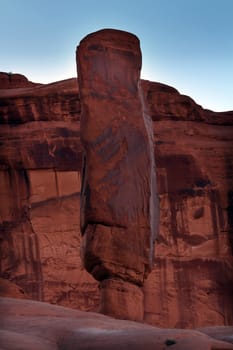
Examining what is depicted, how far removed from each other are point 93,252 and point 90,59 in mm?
3548

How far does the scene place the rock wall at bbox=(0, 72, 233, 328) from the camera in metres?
25.8

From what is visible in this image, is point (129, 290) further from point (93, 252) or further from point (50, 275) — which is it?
point (50, 275)

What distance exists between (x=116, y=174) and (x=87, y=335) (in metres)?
5.36

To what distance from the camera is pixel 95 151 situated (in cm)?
1381

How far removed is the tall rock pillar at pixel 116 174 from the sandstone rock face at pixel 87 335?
2.82 meters

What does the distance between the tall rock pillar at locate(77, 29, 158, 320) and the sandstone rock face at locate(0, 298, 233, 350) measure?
2.82m

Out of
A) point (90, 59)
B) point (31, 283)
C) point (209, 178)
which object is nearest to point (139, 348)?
point (90, 59)

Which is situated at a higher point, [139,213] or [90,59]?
[90,59]

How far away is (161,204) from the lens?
1072 inches

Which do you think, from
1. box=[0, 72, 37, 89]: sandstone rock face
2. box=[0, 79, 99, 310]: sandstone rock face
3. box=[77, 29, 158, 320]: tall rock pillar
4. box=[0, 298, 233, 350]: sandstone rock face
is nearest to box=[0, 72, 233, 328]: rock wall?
box=[0, 79, 99, 310]: sandstone rock face

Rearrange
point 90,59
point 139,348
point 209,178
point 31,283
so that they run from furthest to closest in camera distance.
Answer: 1. point 209,178
2. point 31,283
3. point 90,59
4. point 139,348

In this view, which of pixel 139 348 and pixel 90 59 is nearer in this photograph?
pixel 139 348

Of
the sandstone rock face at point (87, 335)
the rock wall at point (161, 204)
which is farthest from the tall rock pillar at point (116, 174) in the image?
the rock wall at point (161, 204)

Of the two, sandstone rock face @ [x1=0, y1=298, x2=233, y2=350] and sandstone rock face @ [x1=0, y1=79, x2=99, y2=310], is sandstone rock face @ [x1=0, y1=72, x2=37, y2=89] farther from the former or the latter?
sandstone rock face @ [x1=0, y1=298, x2=233, y2=350]
